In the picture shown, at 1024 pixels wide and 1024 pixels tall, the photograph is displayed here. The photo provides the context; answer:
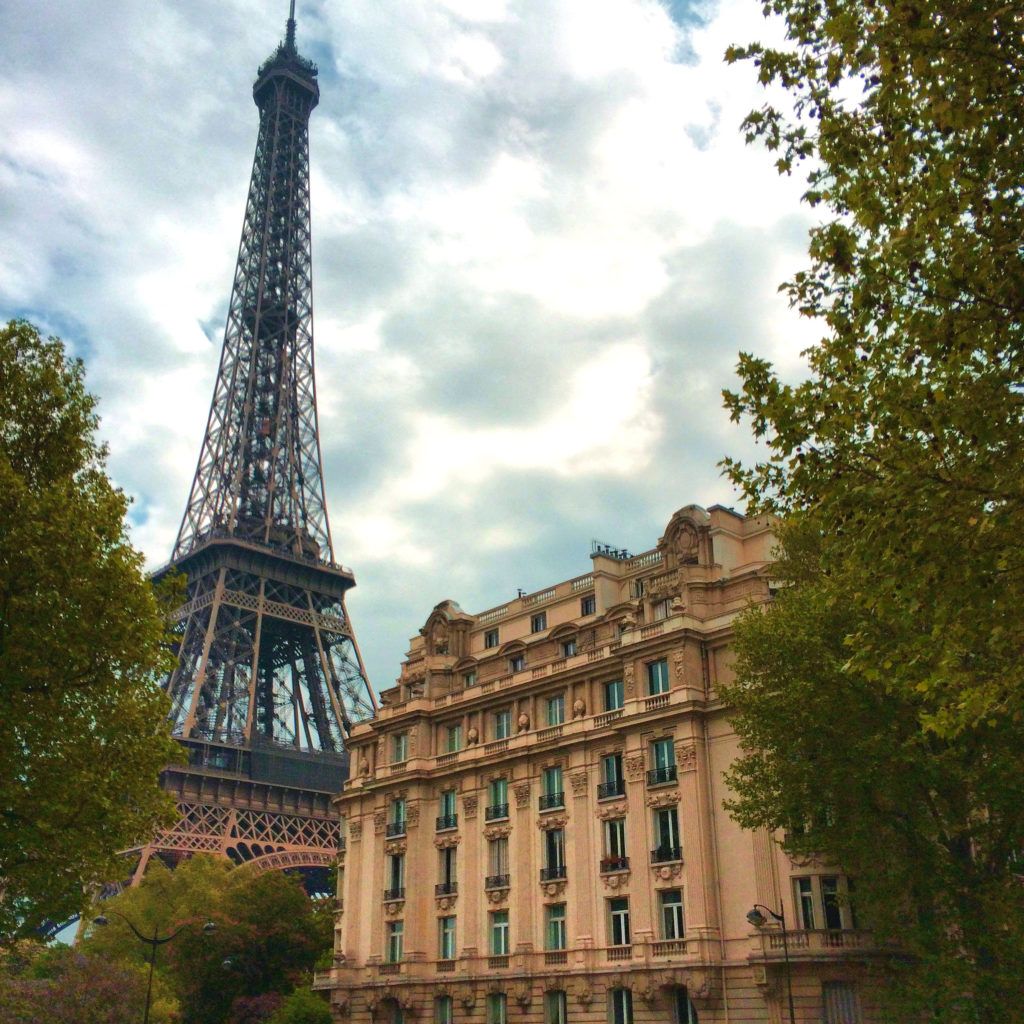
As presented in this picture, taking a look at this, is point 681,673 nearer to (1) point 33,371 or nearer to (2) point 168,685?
(1) point 33,371

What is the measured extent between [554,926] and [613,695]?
955cm

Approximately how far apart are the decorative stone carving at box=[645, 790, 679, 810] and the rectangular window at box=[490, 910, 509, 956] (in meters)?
8.82

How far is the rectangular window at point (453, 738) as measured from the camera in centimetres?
5488

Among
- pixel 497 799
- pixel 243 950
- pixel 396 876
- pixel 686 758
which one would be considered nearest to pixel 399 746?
pixel 396 876

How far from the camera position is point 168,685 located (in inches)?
3853

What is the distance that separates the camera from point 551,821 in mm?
47906

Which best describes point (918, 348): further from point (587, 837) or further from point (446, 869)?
point (446, 869)

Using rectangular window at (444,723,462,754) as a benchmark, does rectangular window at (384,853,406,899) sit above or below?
below

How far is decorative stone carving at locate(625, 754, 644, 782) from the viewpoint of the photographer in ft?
149

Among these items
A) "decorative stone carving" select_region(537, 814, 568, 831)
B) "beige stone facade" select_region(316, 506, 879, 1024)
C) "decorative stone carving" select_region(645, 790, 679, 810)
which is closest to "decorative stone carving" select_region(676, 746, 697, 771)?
"beige stone facade" select_region(316, 506, 879, 1024)

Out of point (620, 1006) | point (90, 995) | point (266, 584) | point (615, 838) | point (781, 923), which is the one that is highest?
point (266, 584)

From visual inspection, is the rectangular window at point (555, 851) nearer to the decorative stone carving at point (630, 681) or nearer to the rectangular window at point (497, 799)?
the rectangular window at point (497, 799)

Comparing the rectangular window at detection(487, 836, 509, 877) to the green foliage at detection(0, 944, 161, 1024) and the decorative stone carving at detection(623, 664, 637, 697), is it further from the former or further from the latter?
the green foliage at detection(0, 944, 161, 1024)

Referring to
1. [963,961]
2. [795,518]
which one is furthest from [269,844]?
[795,518]
